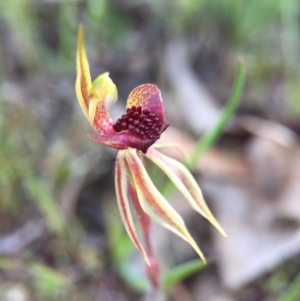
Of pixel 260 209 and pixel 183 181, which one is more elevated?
pixel 183 181

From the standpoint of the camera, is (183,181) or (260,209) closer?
(183,181)

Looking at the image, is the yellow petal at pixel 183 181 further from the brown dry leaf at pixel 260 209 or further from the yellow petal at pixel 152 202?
the brown dry leaf at pixel 260 209

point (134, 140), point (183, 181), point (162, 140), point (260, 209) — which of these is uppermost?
point (134, 140)

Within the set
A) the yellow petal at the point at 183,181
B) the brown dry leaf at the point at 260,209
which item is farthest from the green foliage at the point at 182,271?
the brown dry leaf at the point at 260,209

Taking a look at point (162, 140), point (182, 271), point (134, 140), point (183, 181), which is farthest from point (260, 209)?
point (134, 140)

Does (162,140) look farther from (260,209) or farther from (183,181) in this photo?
(183,181)

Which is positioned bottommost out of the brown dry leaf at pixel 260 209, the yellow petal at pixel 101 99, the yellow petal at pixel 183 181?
the brown dry leaf at pixel 260 209

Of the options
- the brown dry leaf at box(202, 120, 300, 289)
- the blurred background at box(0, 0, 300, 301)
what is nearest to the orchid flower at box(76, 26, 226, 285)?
the blurred background at box(0, 0, 300, 301)

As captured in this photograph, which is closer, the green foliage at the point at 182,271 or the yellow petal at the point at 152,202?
the yellow petal at the point at 152,202
